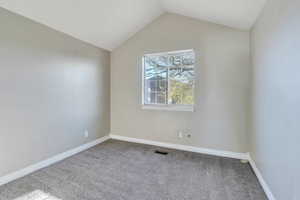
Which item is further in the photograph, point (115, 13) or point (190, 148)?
point (190, 148)

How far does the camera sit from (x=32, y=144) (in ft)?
7.97

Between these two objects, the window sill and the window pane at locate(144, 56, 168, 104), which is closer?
the window sill

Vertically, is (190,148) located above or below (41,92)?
below

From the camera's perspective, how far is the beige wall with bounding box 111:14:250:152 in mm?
2914

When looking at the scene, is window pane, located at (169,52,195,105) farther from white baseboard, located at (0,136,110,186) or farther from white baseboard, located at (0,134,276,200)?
white baseboard, located at (0,136,110,186)

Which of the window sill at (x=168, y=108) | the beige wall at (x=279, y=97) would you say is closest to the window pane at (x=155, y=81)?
the window sill at (x=168, y=108)

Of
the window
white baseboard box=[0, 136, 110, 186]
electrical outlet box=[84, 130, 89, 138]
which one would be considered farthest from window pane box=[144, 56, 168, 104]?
white baseboard box=[0, 136, 110, 186]

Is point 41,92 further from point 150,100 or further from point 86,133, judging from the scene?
point 150,100

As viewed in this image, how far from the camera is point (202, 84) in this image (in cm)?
316

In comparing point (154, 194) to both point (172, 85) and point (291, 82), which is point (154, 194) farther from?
point (172, 85)

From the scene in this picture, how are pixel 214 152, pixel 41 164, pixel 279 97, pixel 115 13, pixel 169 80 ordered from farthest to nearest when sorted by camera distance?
pixel 169 80 < pixel 214 152 < pixel 115 13 < pixel 41 164 < pixel 279 97

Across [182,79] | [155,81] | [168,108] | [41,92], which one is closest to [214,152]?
[168,108]

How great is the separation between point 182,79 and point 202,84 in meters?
0.48

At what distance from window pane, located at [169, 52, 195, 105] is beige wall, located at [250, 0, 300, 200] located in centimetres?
126
